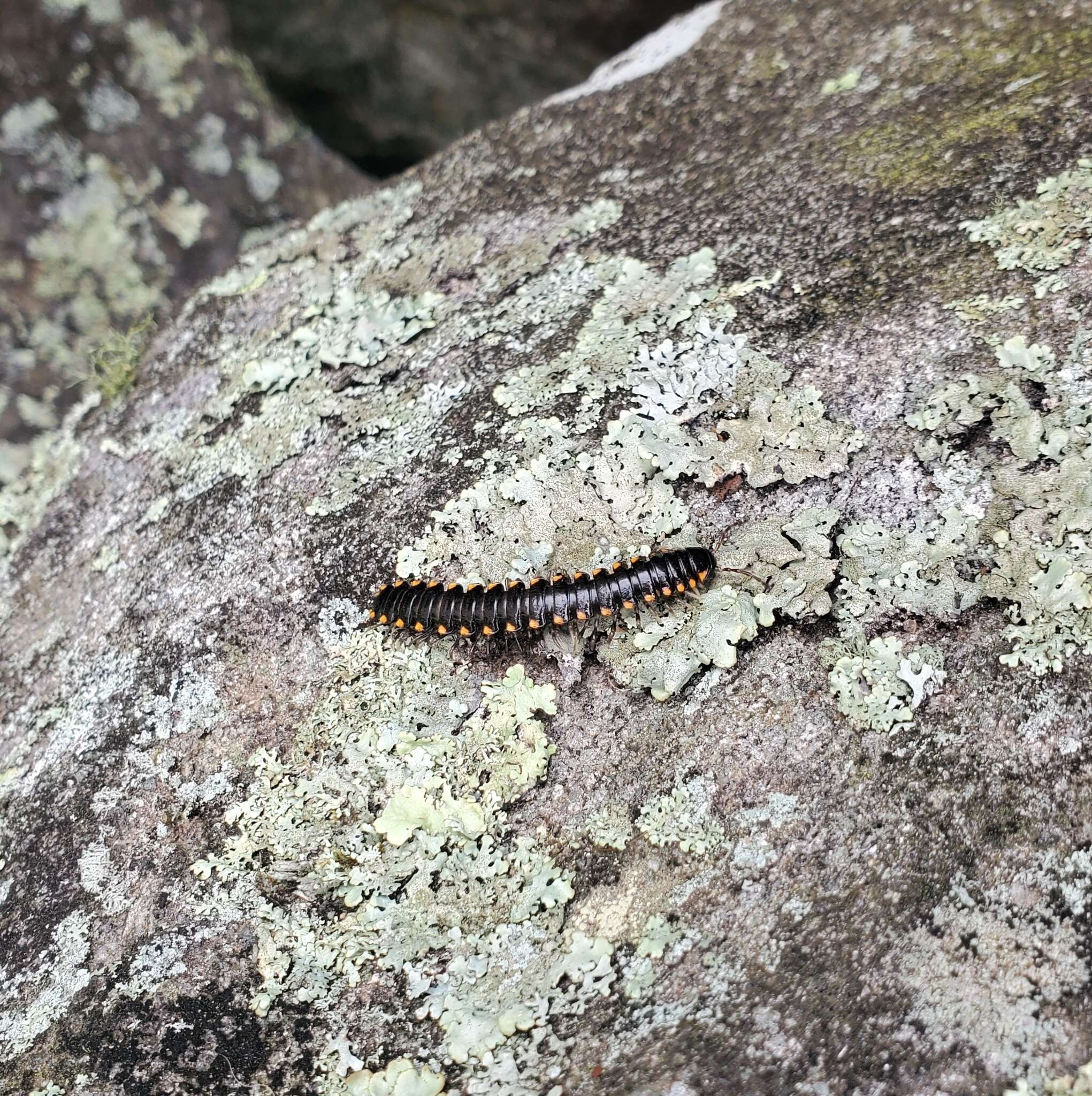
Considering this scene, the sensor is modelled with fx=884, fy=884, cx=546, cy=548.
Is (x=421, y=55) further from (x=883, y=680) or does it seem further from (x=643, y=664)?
(x=883, y=680)

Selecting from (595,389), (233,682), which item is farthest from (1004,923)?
(233,682)

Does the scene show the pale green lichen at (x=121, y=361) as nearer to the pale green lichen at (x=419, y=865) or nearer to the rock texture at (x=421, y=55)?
the pale green lichen at (x=419, y=865)

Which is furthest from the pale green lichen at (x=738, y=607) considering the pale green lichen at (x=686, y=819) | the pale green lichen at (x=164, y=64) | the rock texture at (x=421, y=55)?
the rock texture at (x=421, y=55)

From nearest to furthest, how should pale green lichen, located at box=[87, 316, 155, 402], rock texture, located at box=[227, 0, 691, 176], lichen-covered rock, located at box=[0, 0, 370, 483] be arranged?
pale green lichen, located at box=[87, 316, 155, 402] < lichen-covered rock, located at box=[0, 0, 370, 483] < rock texture, located at box=[227, 0, 691, 176]

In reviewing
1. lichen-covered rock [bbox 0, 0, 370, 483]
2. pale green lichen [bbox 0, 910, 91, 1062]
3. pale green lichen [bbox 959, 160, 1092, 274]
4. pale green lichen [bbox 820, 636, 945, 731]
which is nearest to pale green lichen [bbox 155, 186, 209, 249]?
lichen-covered rock [bbox 0, 0, 370, 483]

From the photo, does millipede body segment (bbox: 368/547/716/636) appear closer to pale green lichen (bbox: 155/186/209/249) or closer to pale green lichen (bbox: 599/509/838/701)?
pale green lichen (bbox: 599/509/838/701)

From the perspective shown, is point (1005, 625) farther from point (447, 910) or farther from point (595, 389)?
point (447, 910)

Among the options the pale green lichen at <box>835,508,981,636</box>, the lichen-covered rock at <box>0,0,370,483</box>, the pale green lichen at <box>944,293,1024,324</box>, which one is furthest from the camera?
the lichen-covered rock at <box>0,0,370,483</box>
